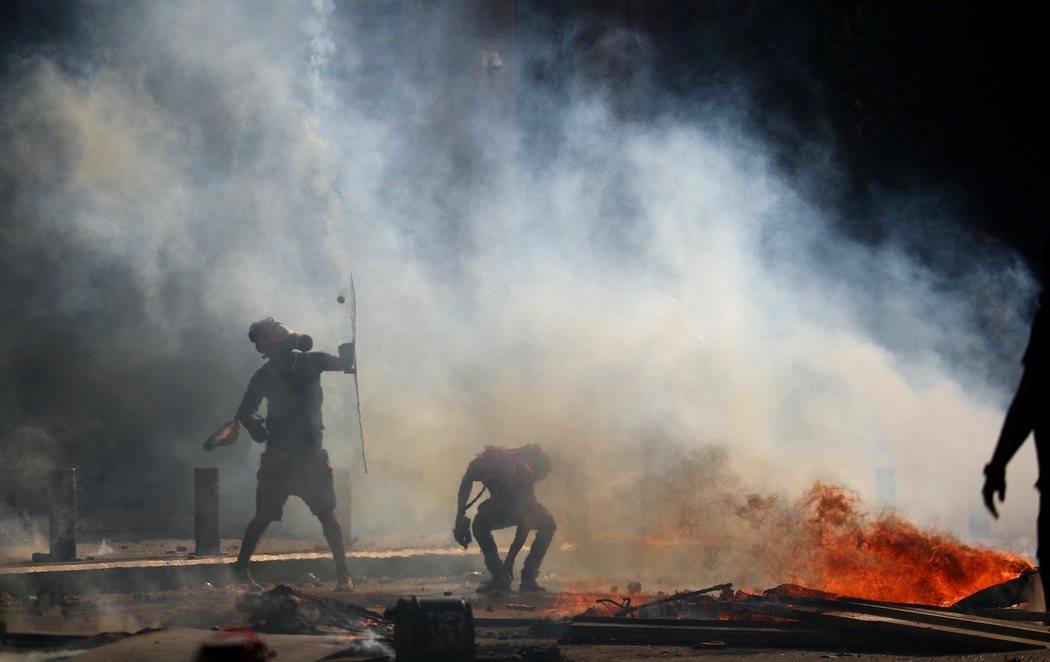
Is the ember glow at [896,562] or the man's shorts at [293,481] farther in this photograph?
the man's shorts at [293,481]

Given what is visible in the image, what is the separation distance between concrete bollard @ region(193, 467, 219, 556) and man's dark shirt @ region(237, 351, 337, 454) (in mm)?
2287

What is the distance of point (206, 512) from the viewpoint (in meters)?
13.7

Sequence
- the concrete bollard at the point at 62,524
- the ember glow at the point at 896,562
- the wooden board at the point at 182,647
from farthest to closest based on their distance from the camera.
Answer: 1. the concrete bollard at the point at 62,524
2. the ember glow at the point at 896,562
3. the wooden board at the point at 182,647

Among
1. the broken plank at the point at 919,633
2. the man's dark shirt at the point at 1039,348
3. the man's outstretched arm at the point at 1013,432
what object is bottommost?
the broken plank at the point at 919,633

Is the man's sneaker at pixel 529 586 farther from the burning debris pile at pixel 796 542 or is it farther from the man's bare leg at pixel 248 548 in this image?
the man's bare leg at pixel 248 548

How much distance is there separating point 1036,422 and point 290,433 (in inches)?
322

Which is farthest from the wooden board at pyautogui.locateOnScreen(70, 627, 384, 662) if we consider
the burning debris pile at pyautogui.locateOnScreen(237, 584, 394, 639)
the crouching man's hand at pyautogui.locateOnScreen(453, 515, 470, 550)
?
the crouching man's hand at pyautogui.locateOnScreen(453, 515, 470, 550)

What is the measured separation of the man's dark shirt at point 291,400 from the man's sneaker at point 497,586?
1914 mm

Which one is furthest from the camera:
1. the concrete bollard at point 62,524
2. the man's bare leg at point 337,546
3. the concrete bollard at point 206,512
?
the concrete bollard at point 206,512

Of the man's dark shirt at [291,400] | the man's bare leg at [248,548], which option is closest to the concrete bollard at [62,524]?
the man's bare leg at [248,548]

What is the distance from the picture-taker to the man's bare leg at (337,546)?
454 inches

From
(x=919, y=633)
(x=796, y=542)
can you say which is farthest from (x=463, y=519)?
(x=919, y=633)

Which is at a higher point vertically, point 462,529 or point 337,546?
point 462,529

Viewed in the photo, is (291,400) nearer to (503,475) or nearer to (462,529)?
(462,529)
